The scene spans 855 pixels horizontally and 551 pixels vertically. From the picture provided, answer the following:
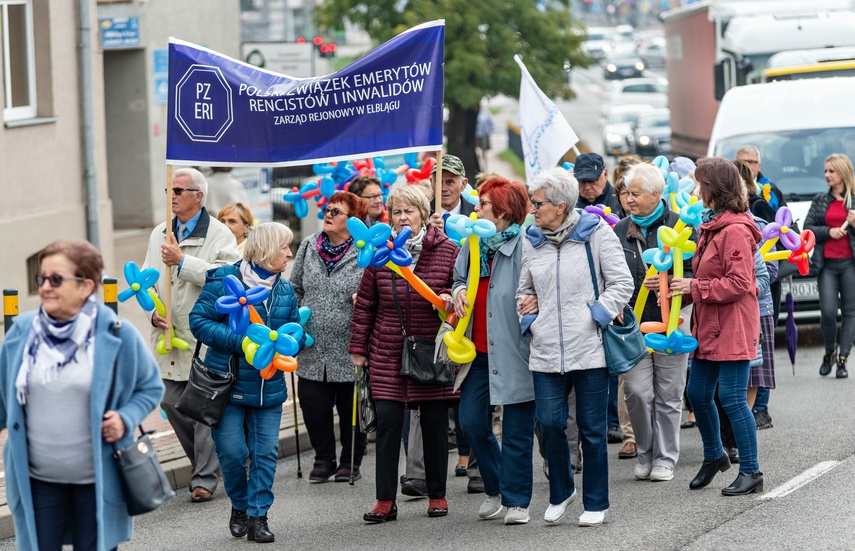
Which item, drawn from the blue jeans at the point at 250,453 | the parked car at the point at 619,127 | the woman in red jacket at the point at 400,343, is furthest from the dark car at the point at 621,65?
the blue jeans at the point at 250,453

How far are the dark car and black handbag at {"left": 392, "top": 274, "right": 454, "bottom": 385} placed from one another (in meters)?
52.1

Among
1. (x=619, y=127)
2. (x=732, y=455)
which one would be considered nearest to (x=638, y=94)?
(x=619, y=127)

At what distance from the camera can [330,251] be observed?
26.7 ft

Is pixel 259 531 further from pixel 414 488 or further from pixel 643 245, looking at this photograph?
pixel 643 245

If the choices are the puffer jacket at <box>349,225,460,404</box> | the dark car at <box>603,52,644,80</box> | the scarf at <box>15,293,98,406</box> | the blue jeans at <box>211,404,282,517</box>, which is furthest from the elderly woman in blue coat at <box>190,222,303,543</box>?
the dark car at <box>603,52,644,80</box>

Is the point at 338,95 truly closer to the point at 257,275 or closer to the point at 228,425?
the point at 257,275

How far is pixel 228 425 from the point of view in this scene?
23.0 ft

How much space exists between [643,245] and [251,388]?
8.32 feet

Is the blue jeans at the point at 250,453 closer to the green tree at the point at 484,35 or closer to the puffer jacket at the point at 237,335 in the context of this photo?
the puffer jacket at the point at 237,335

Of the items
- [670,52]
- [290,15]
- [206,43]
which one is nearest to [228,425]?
[206,43]

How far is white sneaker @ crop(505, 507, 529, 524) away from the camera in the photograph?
7.06 meters

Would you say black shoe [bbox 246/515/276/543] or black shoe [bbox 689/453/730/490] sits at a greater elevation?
black shoe [bbox 689/453/730/490]

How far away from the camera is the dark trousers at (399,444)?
729 centimetres

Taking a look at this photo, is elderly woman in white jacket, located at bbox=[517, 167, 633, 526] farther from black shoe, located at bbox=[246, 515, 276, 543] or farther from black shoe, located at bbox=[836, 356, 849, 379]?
black shoe, located at bbox=[836, 356, 849, 379]
